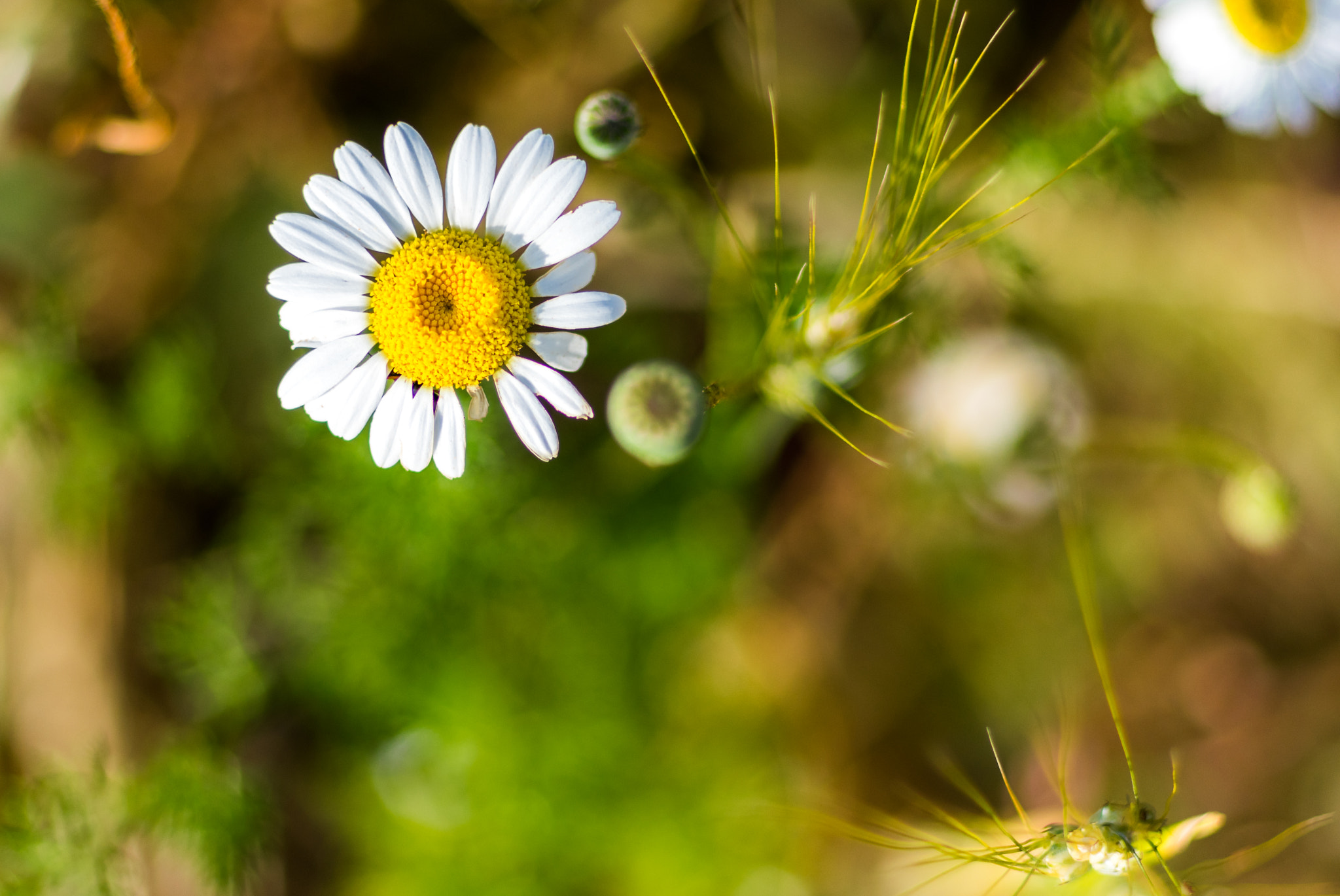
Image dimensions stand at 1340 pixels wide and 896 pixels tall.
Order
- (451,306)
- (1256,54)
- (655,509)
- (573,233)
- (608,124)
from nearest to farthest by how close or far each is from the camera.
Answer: (573,233), (451,306), (608,124), (1256,54), (655,509)

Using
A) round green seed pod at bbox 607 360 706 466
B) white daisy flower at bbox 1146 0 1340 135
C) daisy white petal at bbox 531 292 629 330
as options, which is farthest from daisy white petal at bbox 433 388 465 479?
white daisy flower at bbox 1146 0 1340 135

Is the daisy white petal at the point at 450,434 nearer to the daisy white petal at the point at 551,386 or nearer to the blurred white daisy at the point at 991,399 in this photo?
the daisy white petal at the point at 551,386

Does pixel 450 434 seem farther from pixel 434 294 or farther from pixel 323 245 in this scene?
pixel 323 245

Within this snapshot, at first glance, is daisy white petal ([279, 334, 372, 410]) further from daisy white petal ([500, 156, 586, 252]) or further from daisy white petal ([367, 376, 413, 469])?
daisy white petal ([500, 156, 586, 252])

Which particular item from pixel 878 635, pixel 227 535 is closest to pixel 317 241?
pixel 227 535

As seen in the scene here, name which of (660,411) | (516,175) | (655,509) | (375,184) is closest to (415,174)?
(375,184)
